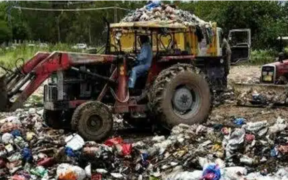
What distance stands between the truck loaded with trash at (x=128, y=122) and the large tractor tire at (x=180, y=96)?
0.6 inches

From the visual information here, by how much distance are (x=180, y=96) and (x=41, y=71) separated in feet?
7.46

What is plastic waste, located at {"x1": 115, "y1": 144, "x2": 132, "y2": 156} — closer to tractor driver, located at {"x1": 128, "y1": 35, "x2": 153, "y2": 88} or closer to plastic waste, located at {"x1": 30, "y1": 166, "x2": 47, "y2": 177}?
plastic waste, located at {"x1": 30, "y1": 166, "x2": 47, "y2": 177}

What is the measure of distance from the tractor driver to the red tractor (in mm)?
102

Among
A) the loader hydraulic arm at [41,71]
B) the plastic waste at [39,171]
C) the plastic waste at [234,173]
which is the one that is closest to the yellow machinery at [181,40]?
the loader hydraulic arm at [41,71]

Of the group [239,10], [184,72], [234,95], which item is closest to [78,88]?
[184,72]

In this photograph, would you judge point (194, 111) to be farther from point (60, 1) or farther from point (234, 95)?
point (60, 1)

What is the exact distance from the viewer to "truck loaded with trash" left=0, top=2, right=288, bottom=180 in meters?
7.27

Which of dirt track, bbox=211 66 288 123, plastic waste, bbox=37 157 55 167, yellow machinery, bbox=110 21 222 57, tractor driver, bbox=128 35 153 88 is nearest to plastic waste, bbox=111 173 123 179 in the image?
plastic waste, bbox=37 157 55 167

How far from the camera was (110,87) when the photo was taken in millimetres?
9477

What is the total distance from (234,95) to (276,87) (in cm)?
113

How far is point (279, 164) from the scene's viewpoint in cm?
728

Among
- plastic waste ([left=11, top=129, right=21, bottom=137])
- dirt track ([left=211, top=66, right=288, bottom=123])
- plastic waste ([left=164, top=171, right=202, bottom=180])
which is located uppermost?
plastic waste ([left=11, top=129, right=21, bottom=137])

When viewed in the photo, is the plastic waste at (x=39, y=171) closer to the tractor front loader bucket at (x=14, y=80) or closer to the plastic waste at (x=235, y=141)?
the tractor front loader bucket at (x=14, y=80)

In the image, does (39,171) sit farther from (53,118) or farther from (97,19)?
(97,19)
